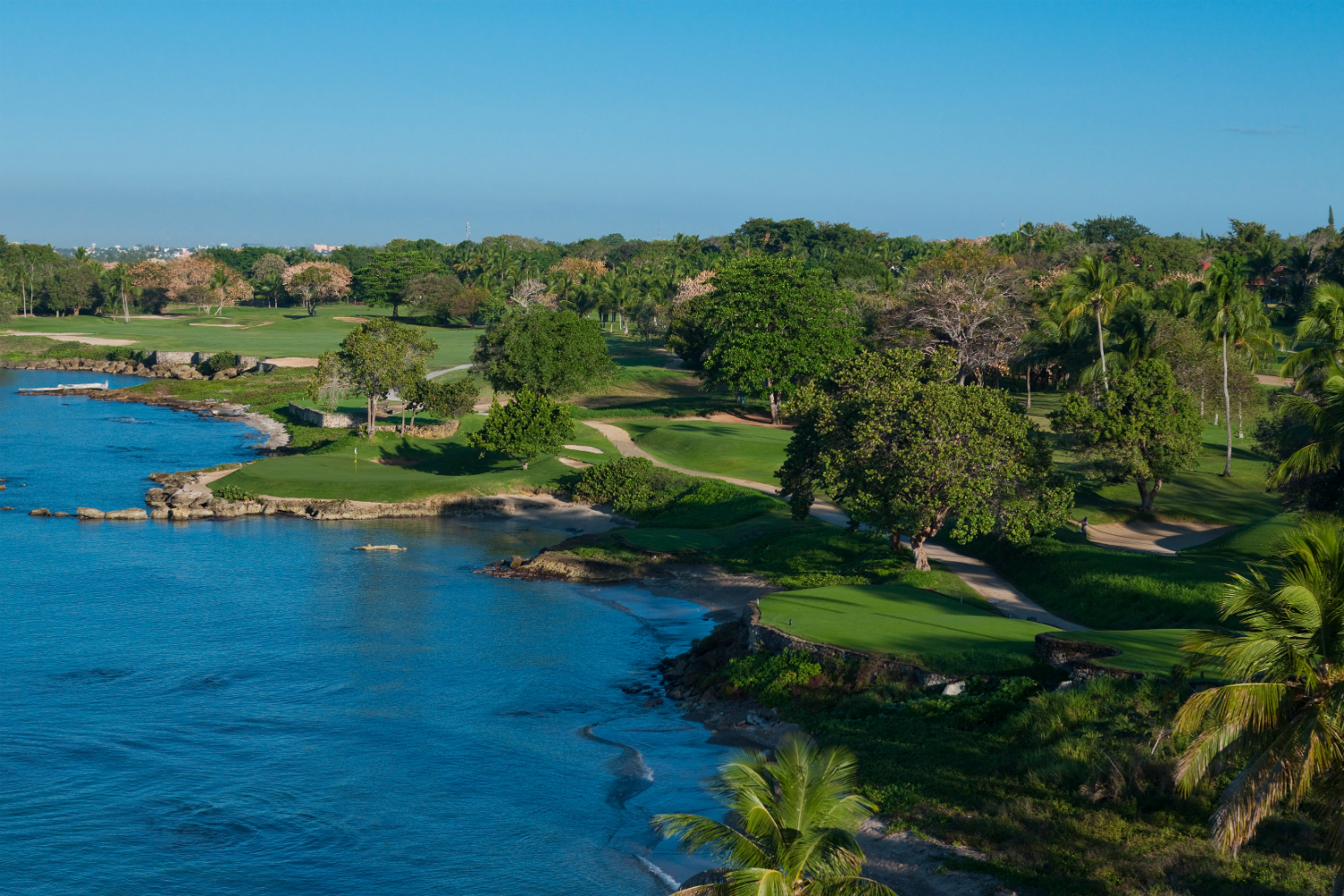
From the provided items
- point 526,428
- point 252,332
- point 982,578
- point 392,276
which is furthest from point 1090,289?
point 252,332

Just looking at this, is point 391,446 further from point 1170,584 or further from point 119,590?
point 1170,584

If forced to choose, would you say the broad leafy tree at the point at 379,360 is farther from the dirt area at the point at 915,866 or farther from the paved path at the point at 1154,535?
the dirt area at the point at 915,866

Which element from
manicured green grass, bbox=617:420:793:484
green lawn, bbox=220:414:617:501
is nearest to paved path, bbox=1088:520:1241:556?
manicured green grass, bbox=617:420:793:484

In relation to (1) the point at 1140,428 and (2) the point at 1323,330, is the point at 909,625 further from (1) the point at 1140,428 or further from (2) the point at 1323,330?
(1) the point at 1140,428

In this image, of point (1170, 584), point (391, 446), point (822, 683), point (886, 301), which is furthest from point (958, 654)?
point (886, 301)

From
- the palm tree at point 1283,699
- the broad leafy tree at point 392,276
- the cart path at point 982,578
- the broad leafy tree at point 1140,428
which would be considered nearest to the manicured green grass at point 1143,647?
the cart path at point 982,578

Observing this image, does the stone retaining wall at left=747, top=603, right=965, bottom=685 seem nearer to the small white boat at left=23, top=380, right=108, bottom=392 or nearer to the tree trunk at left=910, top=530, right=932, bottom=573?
the tree trunk at left=910, top=530, right=932, bottom=573

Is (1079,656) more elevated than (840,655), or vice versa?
(1079,656)
